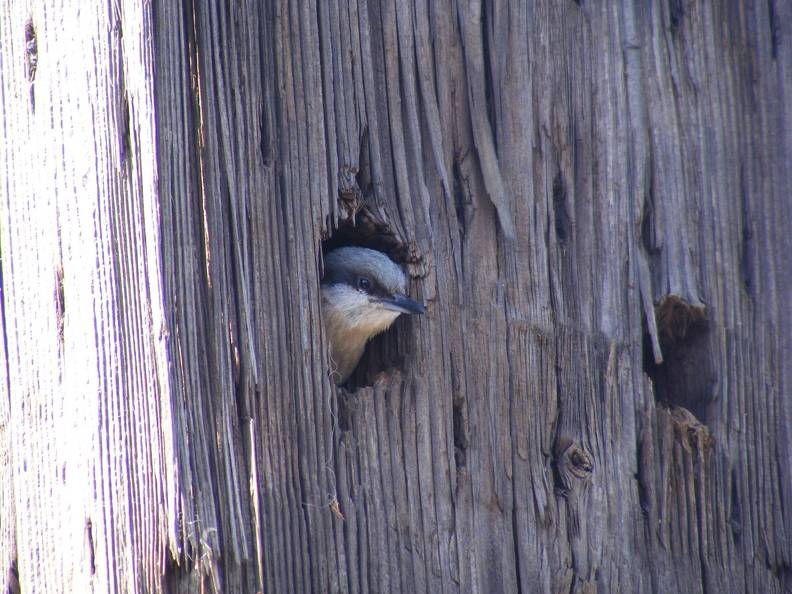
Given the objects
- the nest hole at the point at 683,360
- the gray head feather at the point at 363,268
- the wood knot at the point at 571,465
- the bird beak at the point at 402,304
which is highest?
the gray head feather at the point at 363,268

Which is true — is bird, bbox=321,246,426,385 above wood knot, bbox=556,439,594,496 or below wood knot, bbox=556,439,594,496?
above

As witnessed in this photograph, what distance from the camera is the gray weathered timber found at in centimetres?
249

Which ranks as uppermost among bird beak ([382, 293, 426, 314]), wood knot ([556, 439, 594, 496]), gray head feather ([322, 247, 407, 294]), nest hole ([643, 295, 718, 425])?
gray head feather ([322, 247, 407, 294])

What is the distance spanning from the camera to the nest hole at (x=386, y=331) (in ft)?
9.93

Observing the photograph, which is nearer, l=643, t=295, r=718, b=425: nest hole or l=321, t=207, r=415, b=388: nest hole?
l=321, t=207, r=415, b=388: nest hole

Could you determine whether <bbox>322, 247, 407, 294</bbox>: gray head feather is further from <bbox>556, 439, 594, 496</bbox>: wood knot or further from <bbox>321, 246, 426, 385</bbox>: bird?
<bbox>556, 439, 594, 496</bbox>: wood knot

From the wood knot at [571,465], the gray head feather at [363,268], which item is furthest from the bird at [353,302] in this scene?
the wood knot at [571,465]

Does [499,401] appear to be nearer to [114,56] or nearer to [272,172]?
[272,172]

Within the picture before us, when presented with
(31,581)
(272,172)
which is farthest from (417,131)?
(31,581)

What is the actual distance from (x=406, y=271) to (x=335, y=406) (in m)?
0.52

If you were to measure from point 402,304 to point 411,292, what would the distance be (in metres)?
0.11

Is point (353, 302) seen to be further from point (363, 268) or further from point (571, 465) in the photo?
point (571, 465)

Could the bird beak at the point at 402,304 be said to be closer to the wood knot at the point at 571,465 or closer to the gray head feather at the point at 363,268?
the gray head feather at the point at 363,268

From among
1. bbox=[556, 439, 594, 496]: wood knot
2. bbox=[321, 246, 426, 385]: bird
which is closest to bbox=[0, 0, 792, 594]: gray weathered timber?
bbox=[556, 439, 594, 496]: wood knot
